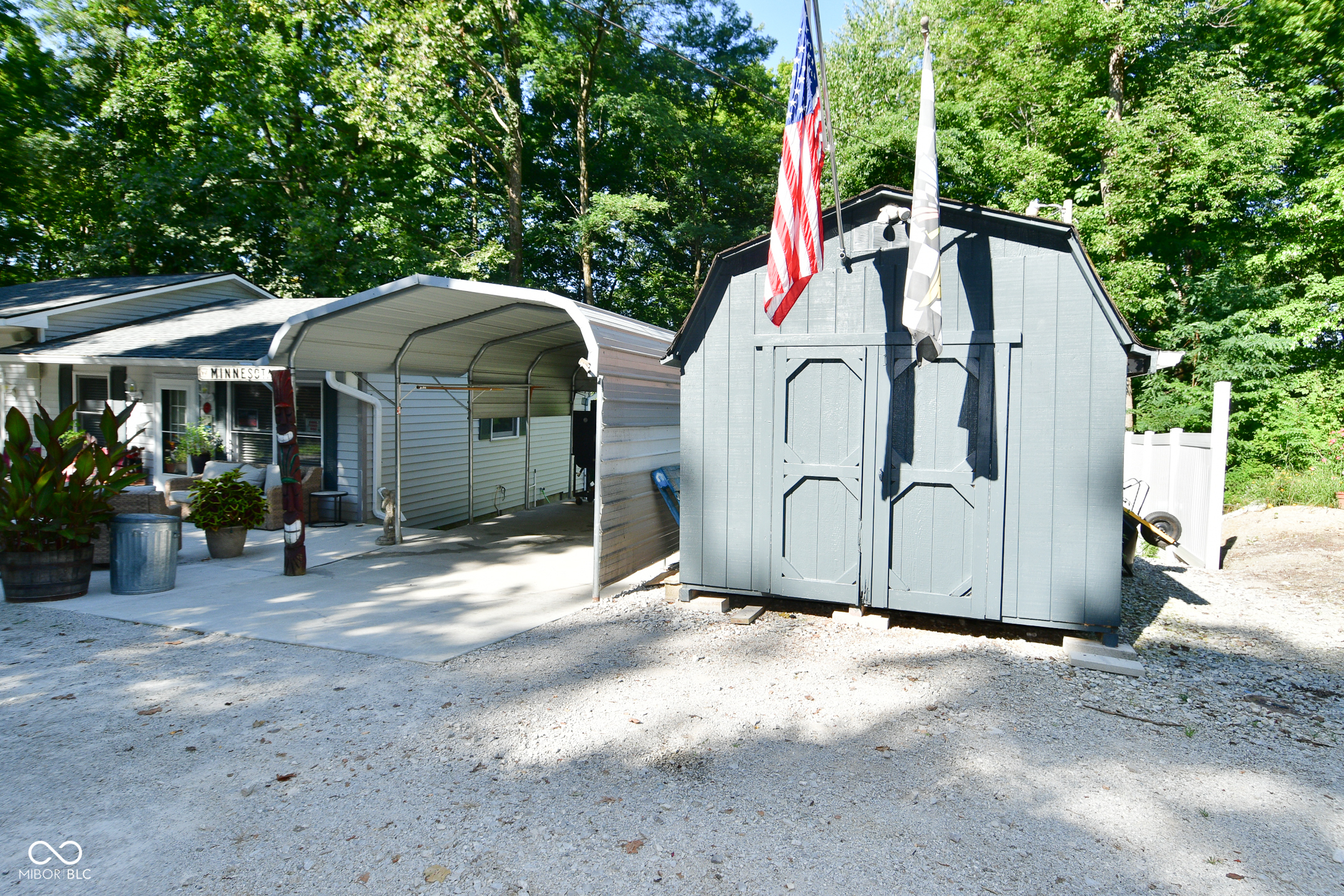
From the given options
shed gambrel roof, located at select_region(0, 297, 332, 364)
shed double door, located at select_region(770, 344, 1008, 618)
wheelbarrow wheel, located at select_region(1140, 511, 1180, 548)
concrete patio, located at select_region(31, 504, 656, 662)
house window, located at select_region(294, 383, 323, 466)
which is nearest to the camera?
shed double door, located at select_region(770, 344, 1008, 618)

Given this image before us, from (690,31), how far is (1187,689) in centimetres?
2117

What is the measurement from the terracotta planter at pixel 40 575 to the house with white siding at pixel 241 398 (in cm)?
286

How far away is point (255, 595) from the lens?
7.05 meters

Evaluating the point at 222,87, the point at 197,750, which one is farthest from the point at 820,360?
the point at 222,87

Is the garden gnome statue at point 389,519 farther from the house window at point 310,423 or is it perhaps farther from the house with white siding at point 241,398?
the house window at point 310,423

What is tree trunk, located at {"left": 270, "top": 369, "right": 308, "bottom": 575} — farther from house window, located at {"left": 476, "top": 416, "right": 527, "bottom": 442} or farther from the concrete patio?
house window, located at {"left": 476, "top": 416, "right": 527, "bottom": 442}

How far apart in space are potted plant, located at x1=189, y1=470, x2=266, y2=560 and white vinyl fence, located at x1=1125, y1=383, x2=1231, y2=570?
33.1ft

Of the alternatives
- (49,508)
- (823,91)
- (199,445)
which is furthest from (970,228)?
(199,445)

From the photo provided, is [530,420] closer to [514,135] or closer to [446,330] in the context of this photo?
[446,330]

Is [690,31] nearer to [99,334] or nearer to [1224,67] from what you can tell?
[1224,67]

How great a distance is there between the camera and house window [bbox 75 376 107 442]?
41.9ft

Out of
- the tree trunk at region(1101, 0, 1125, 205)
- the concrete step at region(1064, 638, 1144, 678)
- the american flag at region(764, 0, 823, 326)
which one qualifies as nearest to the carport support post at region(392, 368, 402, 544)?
the american flag at region(764, 0, 823, 326)

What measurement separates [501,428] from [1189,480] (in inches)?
391

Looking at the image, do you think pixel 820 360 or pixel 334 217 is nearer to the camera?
pixel 820 360
